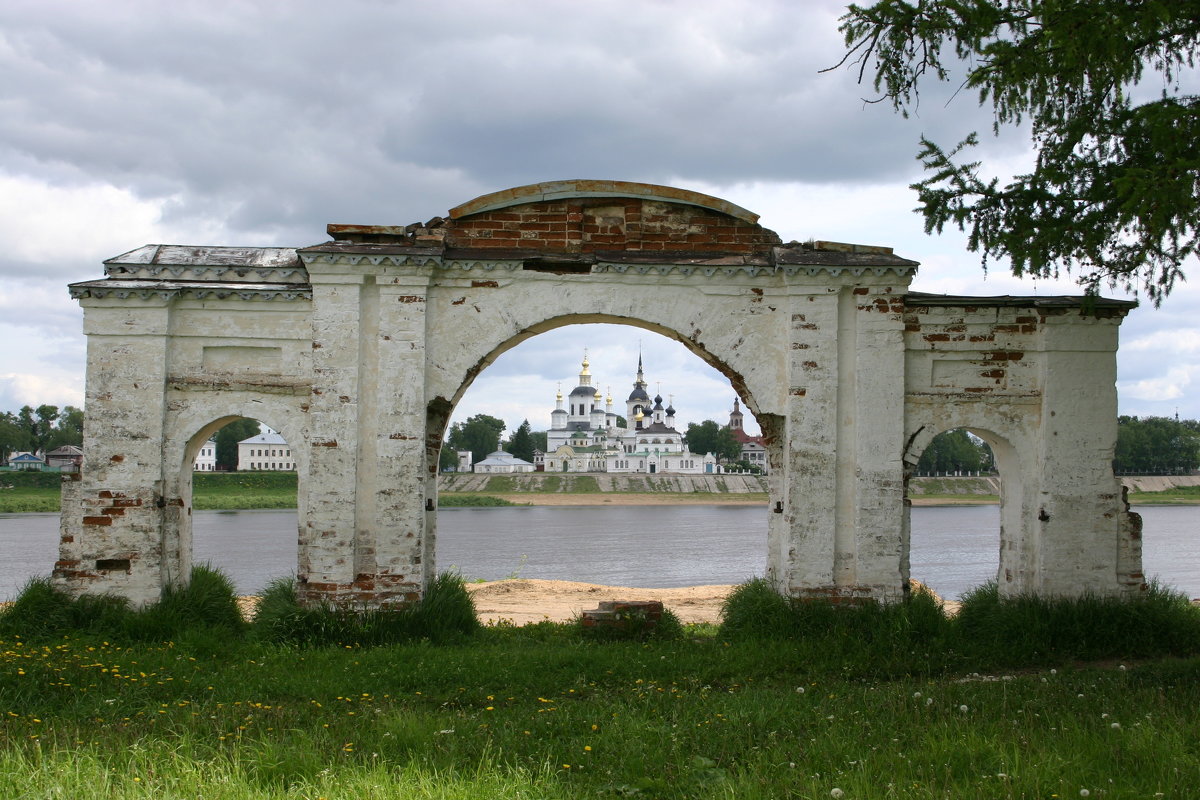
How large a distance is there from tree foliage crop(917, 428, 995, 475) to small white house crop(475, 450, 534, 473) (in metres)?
31.4

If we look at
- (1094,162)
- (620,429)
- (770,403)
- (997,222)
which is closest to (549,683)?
(770,403)

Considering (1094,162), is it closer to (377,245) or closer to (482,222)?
(482,222)

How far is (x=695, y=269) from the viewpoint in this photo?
27.6 ft

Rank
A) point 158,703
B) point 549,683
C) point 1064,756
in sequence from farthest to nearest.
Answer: point 549,683 < point 158,703 < point 1064,756

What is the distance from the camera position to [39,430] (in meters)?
66.8

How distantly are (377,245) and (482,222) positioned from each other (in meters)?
0.94

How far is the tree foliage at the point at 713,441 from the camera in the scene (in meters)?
88.5

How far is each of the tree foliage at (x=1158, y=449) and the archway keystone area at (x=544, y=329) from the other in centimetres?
6319

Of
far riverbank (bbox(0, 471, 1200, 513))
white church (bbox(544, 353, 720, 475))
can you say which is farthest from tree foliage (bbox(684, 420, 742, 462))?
far riverbank (bbox(0, 471, 1200, 513))

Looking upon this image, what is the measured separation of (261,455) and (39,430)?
15389 millimetres

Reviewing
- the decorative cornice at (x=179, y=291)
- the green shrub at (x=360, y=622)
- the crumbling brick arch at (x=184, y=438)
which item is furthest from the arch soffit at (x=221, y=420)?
the green shrub at (x=360, y=622)

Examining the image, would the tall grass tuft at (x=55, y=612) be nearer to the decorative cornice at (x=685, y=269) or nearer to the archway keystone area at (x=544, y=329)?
the archway keystone area at (x=544, y=329)

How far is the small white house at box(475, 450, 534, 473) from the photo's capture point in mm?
80125

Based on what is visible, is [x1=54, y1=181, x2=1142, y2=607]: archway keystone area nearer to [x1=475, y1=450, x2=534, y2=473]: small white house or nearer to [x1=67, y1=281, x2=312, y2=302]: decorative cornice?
[x1=67, y1=281, x2=312, y2=302]: decorative cornice
